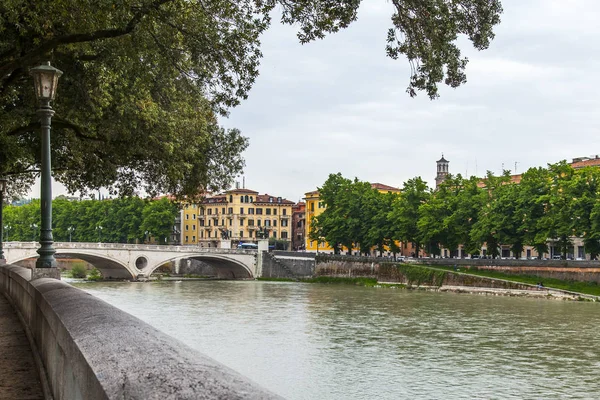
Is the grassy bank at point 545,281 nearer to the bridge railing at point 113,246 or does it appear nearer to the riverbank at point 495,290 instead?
the riverbank at point 495,290

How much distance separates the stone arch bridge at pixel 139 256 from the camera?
58750 mm

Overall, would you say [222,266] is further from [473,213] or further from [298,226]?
[298,226]

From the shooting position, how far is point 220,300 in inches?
1752

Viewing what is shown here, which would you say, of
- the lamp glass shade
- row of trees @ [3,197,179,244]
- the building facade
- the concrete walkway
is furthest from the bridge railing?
the concrete walkway

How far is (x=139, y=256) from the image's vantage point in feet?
219

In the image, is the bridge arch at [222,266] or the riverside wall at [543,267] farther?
the bridge arch at [222,266]

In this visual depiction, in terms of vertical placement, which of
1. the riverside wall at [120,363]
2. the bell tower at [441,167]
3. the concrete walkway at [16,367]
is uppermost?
the bell tower at [441,167]

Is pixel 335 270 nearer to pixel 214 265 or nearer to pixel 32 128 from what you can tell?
pixel 214 265

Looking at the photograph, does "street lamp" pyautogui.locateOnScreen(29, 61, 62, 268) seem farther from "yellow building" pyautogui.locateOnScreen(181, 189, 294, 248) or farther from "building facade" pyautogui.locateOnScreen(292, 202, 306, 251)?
"building facade" pyautogui.locateOnScreen(292, 202, 306, 251)

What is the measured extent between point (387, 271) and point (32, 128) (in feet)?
163

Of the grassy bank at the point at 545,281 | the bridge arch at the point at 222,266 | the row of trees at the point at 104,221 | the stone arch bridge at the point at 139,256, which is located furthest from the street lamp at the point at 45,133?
the row of trees at the point at 104,221

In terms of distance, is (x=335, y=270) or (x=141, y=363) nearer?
(x=141, y=363)

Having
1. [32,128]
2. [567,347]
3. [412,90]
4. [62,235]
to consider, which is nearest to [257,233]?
[62,235]

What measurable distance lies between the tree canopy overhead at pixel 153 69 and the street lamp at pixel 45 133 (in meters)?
0.43
